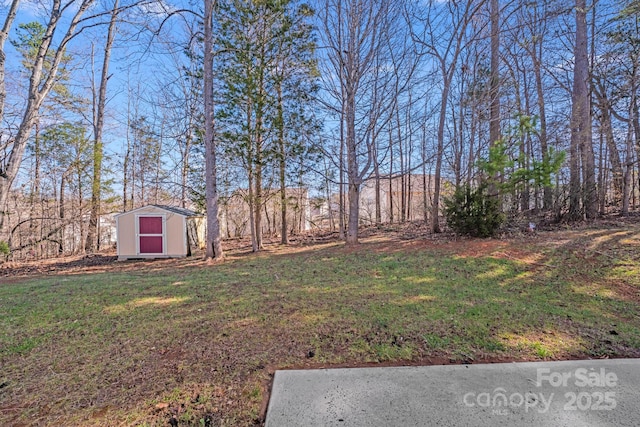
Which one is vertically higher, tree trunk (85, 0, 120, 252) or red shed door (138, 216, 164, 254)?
tree trunk (85, 0, 120, 252)

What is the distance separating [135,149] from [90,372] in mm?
15038

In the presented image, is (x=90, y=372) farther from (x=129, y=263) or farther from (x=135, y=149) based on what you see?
(x=135, y=149)

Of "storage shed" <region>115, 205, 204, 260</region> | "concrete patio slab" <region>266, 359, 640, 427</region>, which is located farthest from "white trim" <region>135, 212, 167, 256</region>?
"concrete patio slab" <region>266, 359, 640, 427</region>

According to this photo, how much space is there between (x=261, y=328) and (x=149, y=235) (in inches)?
299

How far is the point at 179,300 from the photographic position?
3.83 m

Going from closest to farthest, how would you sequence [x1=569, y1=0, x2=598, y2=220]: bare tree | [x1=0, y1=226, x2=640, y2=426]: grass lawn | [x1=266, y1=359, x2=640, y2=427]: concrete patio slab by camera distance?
1. [x1=266, y1=359, x2=640, y2=427]: concrete patio slab
2. [x1=0, y1=226, x2=640, y2=426]: grass lawn
3. [x1=569, y1=0, x2=598, y2=220]: bare tree

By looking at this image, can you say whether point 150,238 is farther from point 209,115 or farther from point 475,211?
point 475,211

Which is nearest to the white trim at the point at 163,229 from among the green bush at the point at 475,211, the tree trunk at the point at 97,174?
the tree trunk at the point at 97,174

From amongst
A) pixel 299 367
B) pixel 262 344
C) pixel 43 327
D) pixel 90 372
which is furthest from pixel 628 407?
pixel 43 327

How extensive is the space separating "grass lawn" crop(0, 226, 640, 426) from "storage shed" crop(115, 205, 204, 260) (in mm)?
3777

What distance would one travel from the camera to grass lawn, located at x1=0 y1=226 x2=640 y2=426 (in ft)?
6.21

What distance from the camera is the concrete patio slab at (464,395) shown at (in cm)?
162

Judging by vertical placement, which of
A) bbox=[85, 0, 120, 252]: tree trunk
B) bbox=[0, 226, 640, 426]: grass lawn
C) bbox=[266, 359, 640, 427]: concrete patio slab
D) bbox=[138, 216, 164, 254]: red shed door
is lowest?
bbox=[266, 359, 640, 427]: concrete patio slab

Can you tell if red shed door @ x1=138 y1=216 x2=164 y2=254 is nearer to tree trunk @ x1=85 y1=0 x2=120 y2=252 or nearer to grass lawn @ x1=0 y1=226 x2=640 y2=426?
grass lawn @ x1=0 y1=226 x2=640 y2=426
